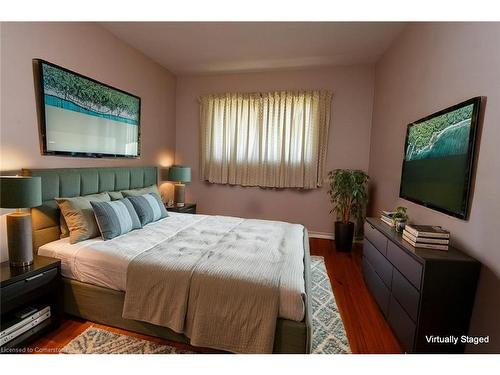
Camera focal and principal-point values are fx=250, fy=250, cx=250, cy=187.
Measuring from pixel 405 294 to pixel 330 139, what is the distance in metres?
2.77

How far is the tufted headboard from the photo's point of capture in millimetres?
2075

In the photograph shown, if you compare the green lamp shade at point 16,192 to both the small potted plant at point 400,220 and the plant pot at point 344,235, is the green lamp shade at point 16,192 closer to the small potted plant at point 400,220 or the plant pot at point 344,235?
the small potted plant at point 400,220

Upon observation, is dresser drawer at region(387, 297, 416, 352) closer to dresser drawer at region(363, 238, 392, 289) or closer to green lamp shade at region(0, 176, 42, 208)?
dresser drawer at region(363, 238, 392, 289)

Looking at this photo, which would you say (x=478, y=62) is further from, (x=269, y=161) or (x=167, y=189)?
(x=167, y=189)

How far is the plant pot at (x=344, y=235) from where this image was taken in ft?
11.7

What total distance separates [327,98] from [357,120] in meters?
0.58

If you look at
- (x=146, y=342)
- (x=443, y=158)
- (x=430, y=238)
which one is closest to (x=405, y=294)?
(x=430, y=238)

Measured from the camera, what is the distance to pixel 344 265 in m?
3.15

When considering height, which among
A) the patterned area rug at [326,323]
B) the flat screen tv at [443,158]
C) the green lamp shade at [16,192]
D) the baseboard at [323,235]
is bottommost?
the patterned area rug at [326,323]

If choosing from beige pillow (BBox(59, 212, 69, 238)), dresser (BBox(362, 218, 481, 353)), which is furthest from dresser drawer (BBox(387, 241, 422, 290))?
beige pillow (BBox(59, 212, 69, 238))

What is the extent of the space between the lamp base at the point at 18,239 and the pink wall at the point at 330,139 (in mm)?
2935

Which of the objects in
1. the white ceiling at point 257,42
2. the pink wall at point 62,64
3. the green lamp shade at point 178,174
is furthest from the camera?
the green lamp shade at point 178,174

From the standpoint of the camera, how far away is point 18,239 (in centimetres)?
172

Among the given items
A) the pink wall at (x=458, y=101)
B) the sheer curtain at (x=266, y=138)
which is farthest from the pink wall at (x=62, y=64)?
the pink wall at (x=458, y=101)
